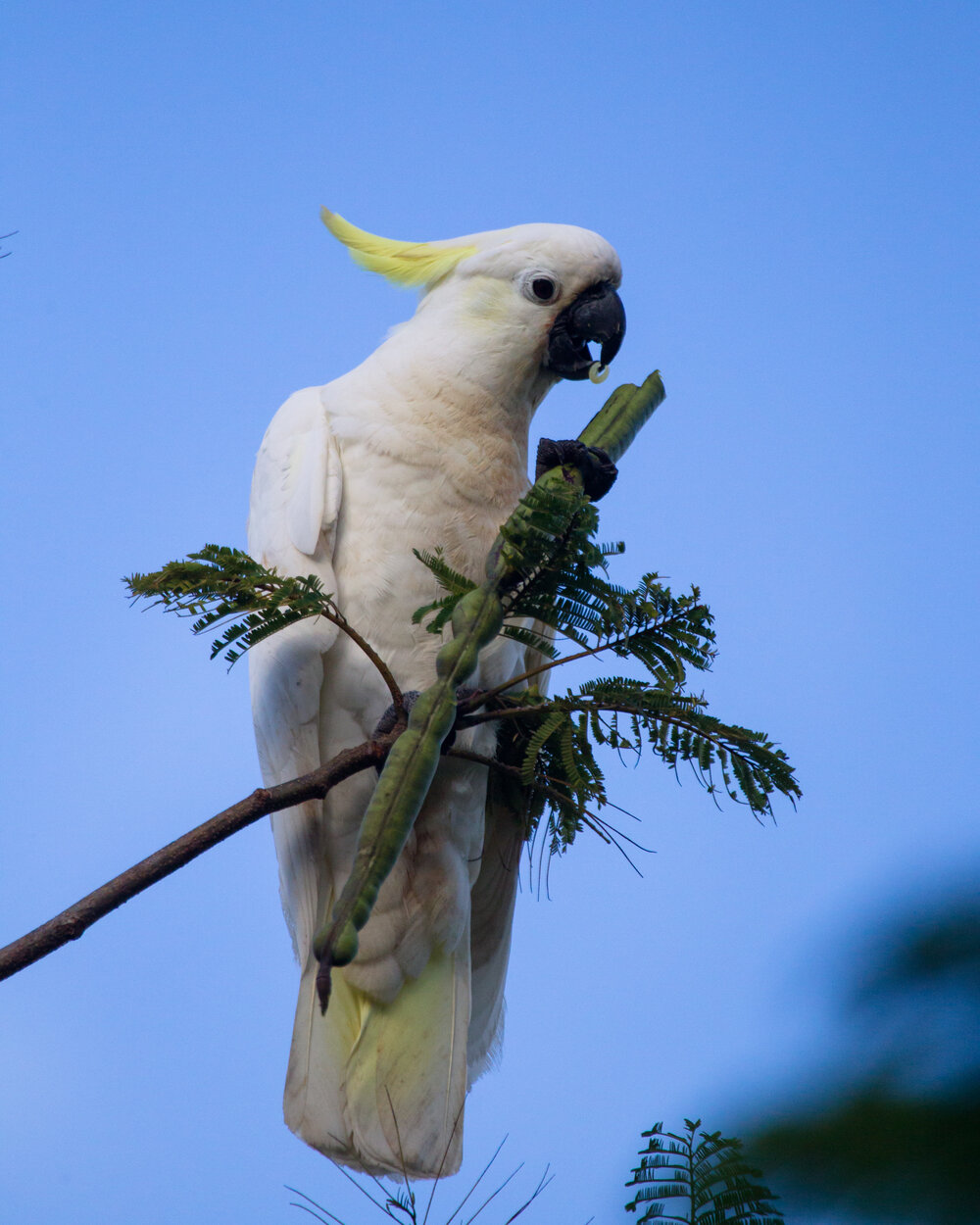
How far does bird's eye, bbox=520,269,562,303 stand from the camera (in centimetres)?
329

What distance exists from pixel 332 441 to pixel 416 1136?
1.76 m

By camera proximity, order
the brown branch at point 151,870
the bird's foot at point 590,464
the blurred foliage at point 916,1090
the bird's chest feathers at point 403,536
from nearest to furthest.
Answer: the blurred foliage at point 916,1090 → the brown branch at point 151,870 → the bird's foot at point 590,464 → the bird's chest feathers at point 403,536

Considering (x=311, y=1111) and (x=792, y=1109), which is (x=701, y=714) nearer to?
(x=311, y=1111)

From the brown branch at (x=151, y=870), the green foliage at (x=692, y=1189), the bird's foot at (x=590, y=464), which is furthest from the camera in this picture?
the bird's foot at (x=590, y=464)

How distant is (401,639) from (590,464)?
28.1 inches

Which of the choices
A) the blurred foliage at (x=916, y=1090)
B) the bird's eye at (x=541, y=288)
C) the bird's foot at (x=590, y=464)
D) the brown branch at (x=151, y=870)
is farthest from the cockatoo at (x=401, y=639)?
the blurred foliage at (x=916, y=1090)

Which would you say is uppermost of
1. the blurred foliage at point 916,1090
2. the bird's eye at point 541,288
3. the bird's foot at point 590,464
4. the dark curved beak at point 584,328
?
the bird's eye at point 541,288

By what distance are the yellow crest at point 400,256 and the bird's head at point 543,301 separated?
80 millimetres

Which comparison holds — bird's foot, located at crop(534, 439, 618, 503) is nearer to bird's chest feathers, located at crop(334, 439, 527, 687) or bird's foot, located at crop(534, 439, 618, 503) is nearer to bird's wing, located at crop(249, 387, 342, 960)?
bird's chest feathers, located at crop(334, 439, 527, 687)

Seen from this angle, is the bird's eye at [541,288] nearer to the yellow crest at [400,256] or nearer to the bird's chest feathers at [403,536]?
the yellow crest at [400,256]

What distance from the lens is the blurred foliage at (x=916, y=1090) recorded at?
0.43 metres

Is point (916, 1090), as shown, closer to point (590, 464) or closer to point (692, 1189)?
point (692, 1189)

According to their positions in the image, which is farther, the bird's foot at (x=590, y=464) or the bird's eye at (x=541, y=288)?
the bird's eye at (x=541, y=288)

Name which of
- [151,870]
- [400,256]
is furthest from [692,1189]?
[400,256]
